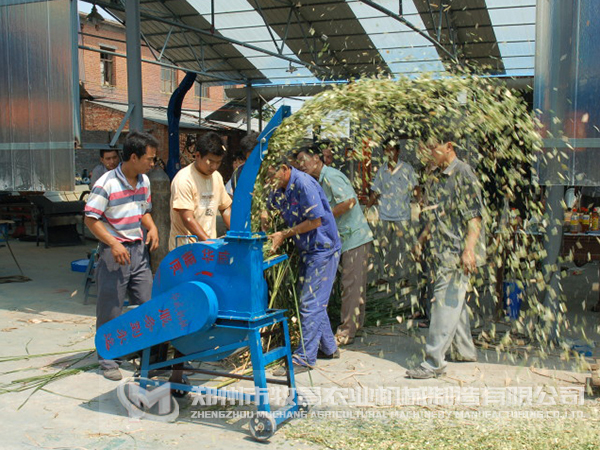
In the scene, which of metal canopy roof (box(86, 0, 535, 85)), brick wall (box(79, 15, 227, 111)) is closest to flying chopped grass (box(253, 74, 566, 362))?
metal canopy roof (box(86, 0, 535, 85))

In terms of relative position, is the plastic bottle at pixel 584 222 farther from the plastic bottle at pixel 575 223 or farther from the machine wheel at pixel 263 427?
the machine wheel at pixel 263 427

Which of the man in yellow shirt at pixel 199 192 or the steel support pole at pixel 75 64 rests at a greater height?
the steel support pole at pixel 75 64

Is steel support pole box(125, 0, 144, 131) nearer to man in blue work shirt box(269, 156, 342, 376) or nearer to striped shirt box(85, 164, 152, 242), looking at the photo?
striped shirt box(85, 164, 152, 242)

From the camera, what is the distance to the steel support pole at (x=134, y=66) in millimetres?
7066

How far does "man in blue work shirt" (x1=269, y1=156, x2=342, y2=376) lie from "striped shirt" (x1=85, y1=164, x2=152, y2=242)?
1.01m

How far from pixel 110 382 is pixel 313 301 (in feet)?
5.14

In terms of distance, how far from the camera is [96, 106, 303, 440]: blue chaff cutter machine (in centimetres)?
343

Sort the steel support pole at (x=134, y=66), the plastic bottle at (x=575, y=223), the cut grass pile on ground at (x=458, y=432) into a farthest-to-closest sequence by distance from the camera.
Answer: the steel support pole at (x=134, y=66), the plastic bottle at (x=575, y=223), the cut grass pile on ground at (x=458, y=432)

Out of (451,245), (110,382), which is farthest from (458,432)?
(110,382)

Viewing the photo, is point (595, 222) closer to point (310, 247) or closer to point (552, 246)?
point (552, 246)

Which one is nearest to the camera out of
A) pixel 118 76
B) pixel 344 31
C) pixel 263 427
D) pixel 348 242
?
pixel 263 427

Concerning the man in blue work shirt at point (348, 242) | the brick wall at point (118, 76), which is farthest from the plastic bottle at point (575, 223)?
the brick wall at point (118, 76)

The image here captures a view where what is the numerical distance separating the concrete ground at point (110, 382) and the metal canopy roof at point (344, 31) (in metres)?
5.24

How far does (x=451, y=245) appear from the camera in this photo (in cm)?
456
